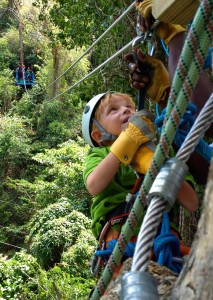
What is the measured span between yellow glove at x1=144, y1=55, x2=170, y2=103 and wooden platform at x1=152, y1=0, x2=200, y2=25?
0.26 meters

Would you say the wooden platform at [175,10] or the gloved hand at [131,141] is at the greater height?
the wooden platform at [175,10]

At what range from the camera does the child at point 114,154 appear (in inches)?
43.2

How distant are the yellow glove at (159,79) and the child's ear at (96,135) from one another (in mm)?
231

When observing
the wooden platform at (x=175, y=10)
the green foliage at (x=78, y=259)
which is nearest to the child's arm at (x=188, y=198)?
the wooden platform at (x=175, y=10)

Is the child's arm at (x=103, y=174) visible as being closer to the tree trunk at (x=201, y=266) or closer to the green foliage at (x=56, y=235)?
the tree trunk at (x=201, y=266)

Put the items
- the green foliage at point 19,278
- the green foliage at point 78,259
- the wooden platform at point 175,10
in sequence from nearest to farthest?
the wooden platform at point 175,10 → the green foliage at point 19,278 → the green foliage at point 78,259

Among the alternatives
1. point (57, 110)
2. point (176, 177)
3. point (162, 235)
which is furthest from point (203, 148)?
point (57, 110)

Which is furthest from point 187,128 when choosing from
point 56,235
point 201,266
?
point 56,235

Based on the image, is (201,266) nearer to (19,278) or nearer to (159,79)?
(159,79)

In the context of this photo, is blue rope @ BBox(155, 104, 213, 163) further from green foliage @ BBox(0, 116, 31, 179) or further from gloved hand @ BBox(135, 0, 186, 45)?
green foliage @ BBox(0, 116, 31, 179)

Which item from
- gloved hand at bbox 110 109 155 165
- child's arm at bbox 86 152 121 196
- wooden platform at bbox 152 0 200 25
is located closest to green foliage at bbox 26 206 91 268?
child's arm at bbox 86 152 121 196

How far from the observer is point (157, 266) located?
806mm

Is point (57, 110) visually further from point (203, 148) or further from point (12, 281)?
point (203, 148)

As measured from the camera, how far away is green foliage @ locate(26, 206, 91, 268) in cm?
617
